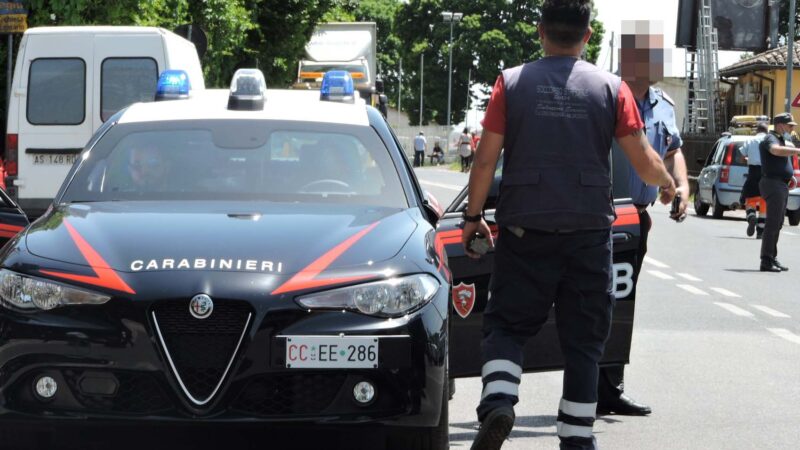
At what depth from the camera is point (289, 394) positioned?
5.30 m

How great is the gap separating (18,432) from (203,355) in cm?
76

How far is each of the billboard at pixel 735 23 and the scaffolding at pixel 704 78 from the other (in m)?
0.90

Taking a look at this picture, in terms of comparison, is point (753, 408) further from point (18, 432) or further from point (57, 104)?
point (57, 104)

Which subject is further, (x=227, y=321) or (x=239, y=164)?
(x=239, y=164)

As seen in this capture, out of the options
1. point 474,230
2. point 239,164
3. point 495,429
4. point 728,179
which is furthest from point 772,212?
point 495,429

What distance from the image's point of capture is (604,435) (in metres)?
7.29

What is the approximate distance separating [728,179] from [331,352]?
25.2m

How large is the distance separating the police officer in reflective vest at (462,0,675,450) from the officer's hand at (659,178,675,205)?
0.39m

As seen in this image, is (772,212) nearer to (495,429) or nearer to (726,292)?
(726,292)

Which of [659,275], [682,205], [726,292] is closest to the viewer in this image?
[682,205]

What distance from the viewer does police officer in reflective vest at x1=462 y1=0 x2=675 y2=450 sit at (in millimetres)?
5613

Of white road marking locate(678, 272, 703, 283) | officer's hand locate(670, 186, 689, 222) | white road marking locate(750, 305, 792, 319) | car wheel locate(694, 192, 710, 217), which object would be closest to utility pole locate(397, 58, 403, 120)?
car wheel locate(694, 192, 710, 217)

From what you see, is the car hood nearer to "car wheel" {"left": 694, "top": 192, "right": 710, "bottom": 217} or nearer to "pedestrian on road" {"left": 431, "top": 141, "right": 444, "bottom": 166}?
"car wheel" {"left": 694, "top": 192, "right": 710, "bottom": 217}

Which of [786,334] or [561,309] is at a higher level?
[561,309]
